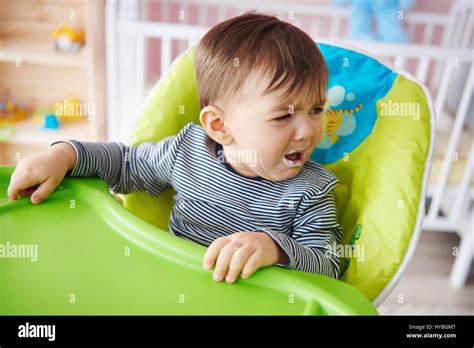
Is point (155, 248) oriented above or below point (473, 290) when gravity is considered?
above

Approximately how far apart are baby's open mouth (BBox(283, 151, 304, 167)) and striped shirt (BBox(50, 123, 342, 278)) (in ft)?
0.15

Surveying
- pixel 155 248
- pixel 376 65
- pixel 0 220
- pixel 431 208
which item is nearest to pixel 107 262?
pixel 155 248

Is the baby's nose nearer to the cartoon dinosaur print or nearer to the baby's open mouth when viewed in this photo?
the baby's open mouth

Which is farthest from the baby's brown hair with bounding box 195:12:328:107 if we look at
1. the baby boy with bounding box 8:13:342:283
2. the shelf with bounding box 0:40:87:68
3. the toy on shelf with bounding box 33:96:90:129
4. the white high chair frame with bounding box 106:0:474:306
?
the toy on shelf with bounding box 33:96:90:129

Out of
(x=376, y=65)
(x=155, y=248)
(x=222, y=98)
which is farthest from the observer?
(x=376, y=65)

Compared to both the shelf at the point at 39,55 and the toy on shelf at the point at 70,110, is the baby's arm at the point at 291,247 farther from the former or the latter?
the toy on shelf at the point at 70,110

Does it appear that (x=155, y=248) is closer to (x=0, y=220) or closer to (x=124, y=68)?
(x=0, y=220)

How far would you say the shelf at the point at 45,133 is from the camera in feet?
6.33

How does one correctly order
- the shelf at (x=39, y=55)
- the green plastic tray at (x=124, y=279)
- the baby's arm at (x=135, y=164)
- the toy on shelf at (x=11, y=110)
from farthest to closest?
the toy on shelf at (x=11, y=110), the shelf at (x=39, y=55), the baby's arm at (x=135, y=164), the green plastic tray at (x=124, y=279)

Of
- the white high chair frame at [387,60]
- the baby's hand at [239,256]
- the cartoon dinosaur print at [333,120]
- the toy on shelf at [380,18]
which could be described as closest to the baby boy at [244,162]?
the baby's hand at [239,256]

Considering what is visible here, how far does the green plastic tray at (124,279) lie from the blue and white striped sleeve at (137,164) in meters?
0.14

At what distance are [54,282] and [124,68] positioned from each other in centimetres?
110

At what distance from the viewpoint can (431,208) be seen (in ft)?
5.78
